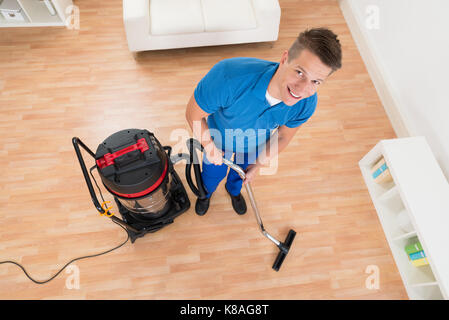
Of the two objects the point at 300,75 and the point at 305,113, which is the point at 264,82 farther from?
the point at 305,113

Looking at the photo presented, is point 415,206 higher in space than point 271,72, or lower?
lower

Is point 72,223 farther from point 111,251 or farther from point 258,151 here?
point 258,151

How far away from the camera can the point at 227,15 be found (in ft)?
8.46

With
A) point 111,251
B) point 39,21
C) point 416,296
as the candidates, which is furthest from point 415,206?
point 39,21

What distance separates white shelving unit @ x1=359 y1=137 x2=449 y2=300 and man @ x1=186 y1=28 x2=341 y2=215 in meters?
0.92

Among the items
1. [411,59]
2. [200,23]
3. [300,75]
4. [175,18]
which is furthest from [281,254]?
[175,18]

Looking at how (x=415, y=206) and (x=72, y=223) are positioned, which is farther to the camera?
(x=72, y=223)

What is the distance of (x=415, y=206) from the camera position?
6.12 feet

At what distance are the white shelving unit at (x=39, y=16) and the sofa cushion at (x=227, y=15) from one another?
4.59 feet

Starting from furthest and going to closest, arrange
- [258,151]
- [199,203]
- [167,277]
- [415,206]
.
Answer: [199,203]
[167,277]
[415,206]
[258,151]

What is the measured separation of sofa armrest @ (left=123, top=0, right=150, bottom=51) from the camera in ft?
7.81

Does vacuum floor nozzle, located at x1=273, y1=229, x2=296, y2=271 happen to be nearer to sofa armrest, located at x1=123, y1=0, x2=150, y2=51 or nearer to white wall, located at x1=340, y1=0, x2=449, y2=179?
white wall, located at x1=340, y1=0, x2=449, y2=179

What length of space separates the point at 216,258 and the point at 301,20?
2506mm

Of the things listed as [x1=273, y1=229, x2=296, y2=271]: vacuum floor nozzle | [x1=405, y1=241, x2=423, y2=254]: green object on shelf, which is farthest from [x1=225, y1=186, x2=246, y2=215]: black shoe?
[x1=405, y1=241, x2=423, y2=254]: green object on shelf
